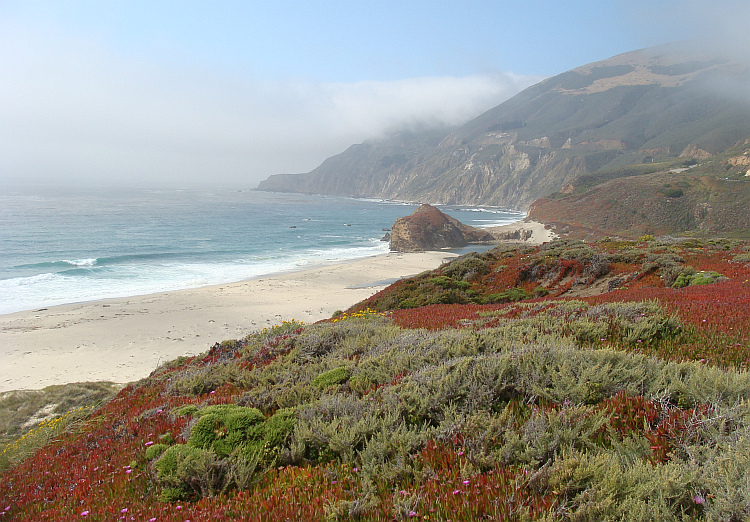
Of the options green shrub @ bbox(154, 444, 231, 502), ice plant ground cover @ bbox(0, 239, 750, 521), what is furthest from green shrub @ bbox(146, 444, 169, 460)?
green shrub @ bbox(154, 444, 231, 502)

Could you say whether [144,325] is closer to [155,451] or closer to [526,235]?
[155,451]

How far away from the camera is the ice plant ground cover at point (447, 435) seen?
264cm

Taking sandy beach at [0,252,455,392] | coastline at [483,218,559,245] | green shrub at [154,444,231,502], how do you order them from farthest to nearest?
coastline at [483,218,559,245], sandy beach at [0,252,455,392], green shrub at [154,444,231,502]

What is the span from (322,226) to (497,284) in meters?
75.3

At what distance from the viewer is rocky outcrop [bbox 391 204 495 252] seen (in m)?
60.5

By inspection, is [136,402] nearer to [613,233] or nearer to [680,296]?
[680,296]

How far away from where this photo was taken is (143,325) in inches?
885

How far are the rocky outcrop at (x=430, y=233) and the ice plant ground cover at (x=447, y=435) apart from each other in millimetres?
53512

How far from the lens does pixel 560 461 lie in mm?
2820

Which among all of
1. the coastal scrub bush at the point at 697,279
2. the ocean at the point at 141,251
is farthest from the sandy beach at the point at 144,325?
the coastal scrub bush at the point at 697,279

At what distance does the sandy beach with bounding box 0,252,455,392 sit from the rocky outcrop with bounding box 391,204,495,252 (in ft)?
80.8

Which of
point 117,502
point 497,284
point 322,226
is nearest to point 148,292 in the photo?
point 497,284

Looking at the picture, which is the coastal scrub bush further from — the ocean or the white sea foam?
the white sea foam

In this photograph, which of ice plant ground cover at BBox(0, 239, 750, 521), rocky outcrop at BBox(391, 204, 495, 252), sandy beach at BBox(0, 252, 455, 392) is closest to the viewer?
ice plant ground cover at BBox(0, 239, 750, 521)
